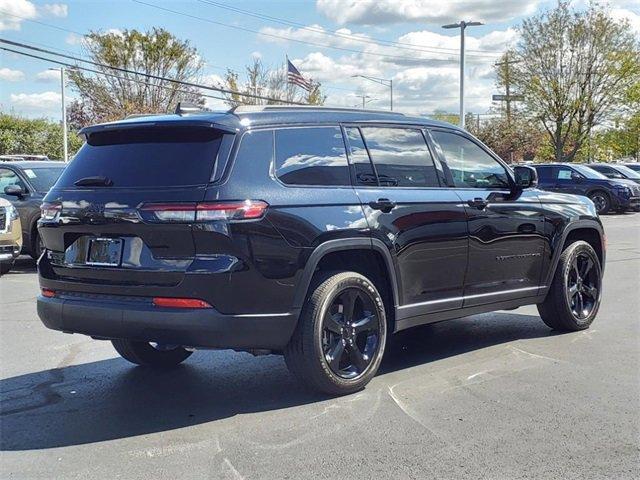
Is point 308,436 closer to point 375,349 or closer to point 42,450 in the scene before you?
point 375,349

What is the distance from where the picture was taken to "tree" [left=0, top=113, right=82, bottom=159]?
4003 cm

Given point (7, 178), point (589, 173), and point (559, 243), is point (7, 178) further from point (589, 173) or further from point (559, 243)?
point (589, 173)

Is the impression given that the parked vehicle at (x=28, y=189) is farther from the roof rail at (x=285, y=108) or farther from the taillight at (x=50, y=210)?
the roof rail at (x=285, y=108)

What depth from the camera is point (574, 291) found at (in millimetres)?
6801

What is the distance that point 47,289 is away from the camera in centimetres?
485

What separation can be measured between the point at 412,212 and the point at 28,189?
345 inches

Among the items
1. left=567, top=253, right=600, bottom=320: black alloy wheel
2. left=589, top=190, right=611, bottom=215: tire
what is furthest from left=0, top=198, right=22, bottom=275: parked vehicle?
left=589, top=190, right=611, bottom=215: tire

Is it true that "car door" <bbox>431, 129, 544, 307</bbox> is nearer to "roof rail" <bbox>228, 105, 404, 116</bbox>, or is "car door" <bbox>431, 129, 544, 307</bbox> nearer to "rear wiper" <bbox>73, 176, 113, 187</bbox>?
"roof rail" <bbox>228, 105, 404, 116</bbox>

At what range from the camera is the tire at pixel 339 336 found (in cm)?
458

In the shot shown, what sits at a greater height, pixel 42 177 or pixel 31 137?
pixel 31 137

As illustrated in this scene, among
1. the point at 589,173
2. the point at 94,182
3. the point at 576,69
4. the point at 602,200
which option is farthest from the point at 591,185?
the point at 94,182

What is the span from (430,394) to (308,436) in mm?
1096

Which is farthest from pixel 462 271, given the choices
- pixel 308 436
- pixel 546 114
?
pixel 546 114

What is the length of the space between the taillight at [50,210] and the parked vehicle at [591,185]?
21.5m
